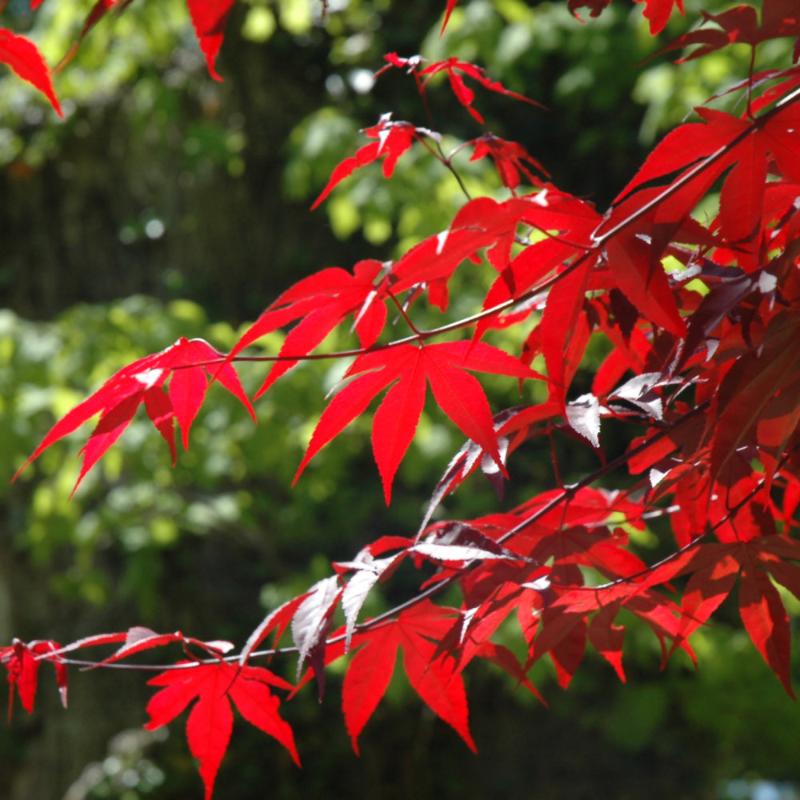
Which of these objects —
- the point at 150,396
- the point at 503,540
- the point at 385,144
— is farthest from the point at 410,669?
the point at 385,144

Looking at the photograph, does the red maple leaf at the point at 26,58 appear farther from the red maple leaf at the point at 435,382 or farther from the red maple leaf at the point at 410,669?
the red maple leaf at the point at 410,669

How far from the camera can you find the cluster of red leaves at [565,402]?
0.44 m

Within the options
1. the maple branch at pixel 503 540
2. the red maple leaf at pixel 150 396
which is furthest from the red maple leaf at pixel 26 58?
the maple branch at pixel 503 540

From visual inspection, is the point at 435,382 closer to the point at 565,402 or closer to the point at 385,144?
the point at 565,402

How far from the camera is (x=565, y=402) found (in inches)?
20.7

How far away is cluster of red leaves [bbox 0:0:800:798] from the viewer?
442 mm

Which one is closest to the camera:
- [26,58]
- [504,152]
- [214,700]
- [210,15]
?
[210,15]

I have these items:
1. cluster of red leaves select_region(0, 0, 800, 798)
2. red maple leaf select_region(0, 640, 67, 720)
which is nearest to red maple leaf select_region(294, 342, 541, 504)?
cluster of red leaves select_region(0, 0, 800, 798)

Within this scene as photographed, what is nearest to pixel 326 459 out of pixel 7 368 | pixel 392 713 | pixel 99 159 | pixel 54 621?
pixel 7 368

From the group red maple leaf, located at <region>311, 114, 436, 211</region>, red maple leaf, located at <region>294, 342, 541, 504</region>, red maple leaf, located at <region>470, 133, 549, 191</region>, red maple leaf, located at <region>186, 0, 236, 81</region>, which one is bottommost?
red maple leaf, located at <region>294, 342, 541, 504</region>

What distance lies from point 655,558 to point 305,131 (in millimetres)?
1338

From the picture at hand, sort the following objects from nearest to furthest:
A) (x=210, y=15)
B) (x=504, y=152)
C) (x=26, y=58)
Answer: (x=210, y=15) < (x=26, y=58) < (x=504, y=152)

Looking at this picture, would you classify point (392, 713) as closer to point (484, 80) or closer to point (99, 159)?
point (99, 159)

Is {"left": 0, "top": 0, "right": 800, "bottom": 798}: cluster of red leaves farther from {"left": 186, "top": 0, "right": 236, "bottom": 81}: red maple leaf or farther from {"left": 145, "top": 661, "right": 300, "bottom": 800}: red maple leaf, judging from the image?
{"left": 186, "top": 0, "right": 236, "bottom": 81}: red maple leaf
